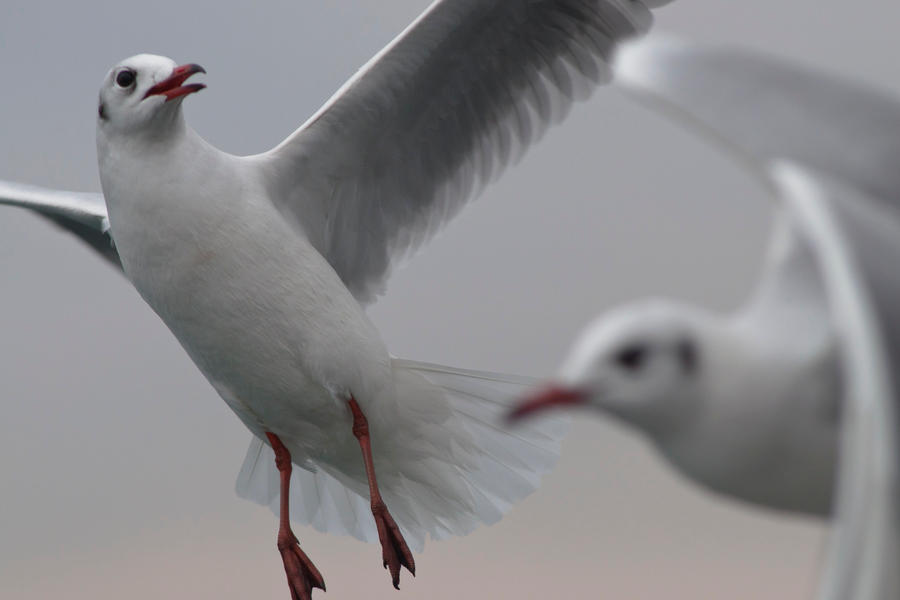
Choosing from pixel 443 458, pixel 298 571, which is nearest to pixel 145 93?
pixel 443 458

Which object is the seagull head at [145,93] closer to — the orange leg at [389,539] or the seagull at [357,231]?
the seagull at [357,231]

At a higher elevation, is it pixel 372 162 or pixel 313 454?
pixel 372 162

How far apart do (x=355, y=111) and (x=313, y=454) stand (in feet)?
2.99

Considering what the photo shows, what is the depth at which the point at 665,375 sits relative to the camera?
1.69m

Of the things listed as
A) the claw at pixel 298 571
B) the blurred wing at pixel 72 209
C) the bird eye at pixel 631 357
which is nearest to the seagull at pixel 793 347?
the bird eye at pixel 631 357

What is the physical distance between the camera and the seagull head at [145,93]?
10.8 ft

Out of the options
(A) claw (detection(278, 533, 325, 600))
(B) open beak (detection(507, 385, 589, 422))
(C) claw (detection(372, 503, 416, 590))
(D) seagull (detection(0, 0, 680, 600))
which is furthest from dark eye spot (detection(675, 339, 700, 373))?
(A) claw (detection(278, 533, 325, 600))

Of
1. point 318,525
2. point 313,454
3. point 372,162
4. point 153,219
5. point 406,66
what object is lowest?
point 318,525

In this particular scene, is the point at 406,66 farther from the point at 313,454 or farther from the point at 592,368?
the point at 592,368

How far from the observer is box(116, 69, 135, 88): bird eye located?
11.0 feet

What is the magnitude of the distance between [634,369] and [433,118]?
202 centimetres

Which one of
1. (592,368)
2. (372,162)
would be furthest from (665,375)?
(372,162)

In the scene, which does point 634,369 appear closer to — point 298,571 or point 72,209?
point 298,571


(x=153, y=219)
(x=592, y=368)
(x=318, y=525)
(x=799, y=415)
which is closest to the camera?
(x=592, y=368)
